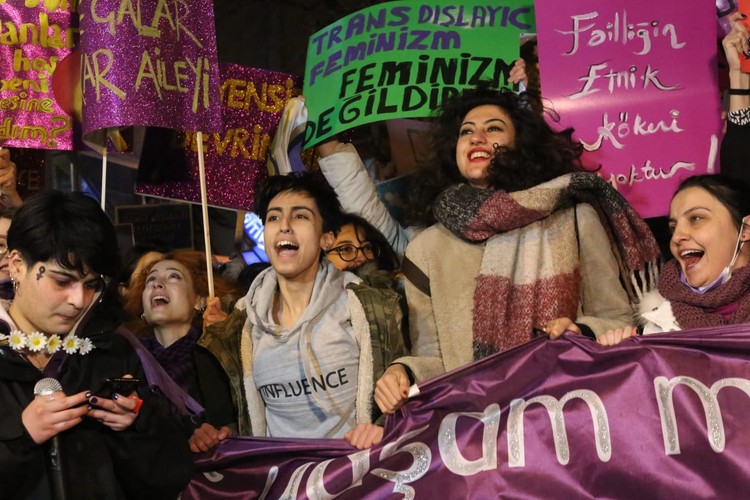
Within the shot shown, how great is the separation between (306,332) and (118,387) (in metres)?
1.01

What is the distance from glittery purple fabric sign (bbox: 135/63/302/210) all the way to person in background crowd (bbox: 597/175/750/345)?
246 centimetres

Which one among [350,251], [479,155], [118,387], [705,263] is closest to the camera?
[118,387]

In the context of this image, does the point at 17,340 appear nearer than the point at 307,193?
Yes

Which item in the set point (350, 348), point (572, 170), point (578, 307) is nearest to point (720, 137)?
point (572, 170)

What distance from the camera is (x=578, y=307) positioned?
3.94m

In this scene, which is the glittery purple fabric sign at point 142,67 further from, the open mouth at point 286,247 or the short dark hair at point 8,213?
the open mouth at point 286,247

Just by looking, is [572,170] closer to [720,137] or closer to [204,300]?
[720,137]

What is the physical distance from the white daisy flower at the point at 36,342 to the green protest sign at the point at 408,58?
7.17ft

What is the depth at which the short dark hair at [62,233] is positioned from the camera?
10.9 ft

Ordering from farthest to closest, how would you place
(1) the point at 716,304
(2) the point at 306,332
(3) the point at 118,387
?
(2) the point at 306,332 → (1) the point at 716,304 → (3) the point at 118,387

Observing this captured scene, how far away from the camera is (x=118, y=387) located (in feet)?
10.6

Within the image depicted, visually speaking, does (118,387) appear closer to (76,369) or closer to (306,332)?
(76,369)

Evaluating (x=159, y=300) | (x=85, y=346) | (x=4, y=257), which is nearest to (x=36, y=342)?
(x=85, y=346)

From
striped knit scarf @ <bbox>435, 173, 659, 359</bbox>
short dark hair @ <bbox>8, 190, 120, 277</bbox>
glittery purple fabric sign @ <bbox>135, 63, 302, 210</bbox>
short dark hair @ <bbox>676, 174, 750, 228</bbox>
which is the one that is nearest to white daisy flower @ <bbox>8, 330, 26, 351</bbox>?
short dark hair @ <bbox>8, 190, 120, 277</bbox>
